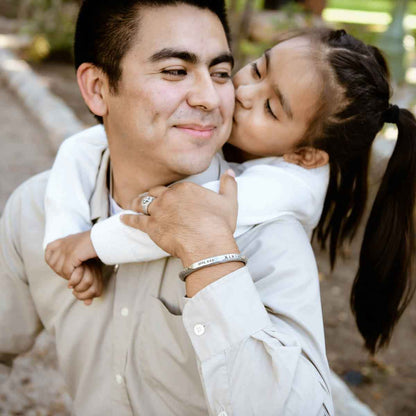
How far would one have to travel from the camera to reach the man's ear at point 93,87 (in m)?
2.08

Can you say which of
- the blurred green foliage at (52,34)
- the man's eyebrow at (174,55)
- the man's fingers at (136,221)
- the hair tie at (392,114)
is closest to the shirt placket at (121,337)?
the man's fingers at (136,221)

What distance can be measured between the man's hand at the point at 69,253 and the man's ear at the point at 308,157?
0.80 m

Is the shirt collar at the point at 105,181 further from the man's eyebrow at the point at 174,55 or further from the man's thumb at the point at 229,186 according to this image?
the man's eyebrow at the point at 174,55

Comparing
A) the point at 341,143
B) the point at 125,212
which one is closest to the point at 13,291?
the point at 125,212

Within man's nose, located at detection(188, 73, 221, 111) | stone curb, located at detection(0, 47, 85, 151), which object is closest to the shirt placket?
man's nose, located at detection(188, 73, 221, 111)

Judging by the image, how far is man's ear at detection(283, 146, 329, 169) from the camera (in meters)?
2.05

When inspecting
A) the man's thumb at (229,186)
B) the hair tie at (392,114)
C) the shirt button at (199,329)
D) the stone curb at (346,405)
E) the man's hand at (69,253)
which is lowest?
the stone curb at (346,405)

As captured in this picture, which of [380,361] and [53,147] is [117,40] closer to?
[380,361]

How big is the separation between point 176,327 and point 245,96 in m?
0.91

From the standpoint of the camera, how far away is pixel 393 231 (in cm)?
196

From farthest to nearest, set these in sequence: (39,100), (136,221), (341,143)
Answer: (39,100) < (341,143) < (136,221)

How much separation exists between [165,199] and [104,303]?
1.65ft

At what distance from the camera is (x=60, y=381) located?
3377 millimetres

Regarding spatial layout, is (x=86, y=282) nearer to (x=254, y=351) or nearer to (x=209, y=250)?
(x=209, y=250)
